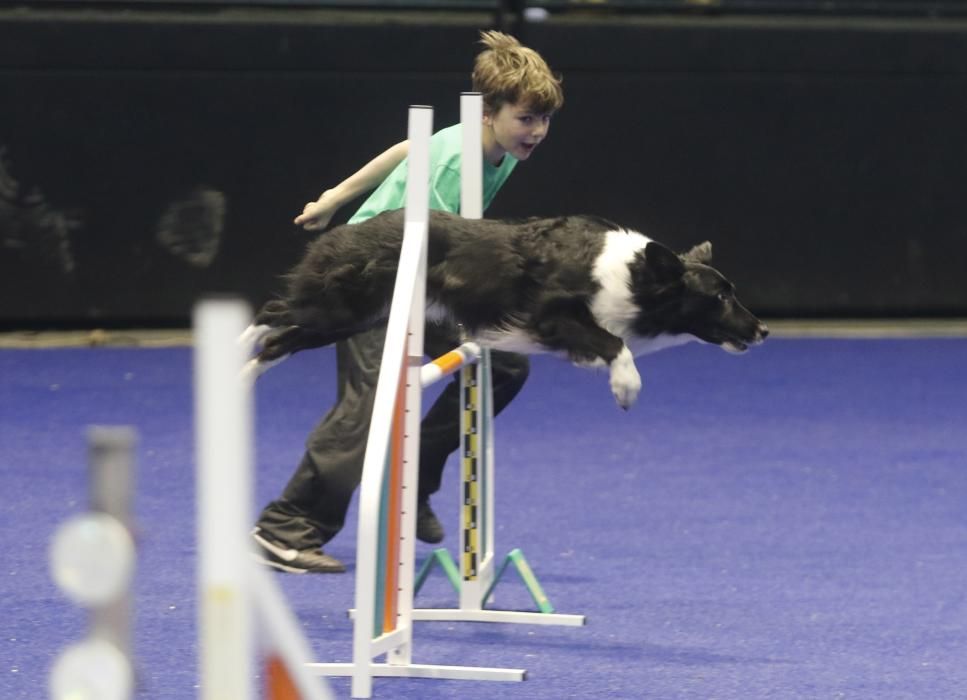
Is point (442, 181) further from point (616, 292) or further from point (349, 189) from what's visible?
point (616, 292)

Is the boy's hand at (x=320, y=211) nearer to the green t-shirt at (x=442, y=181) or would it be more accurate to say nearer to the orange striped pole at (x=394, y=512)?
the green t-shirt at (x=442, y=181)

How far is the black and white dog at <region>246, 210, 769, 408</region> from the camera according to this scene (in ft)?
13.4

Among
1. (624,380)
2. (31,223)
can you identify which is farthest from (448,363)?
(31,223)

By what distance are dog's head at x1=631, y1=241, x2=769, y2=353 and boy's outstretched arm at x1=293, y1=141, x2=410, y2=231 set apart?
3.09ft

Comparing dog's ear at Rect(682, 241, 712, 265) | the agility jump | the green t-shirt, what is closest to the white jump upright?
the agility jump

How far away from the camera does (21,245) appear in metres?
9.98

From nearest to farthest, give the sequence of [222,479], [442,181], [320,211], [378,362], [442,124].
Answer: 1. [222,479]
2. [320,211]
3. [442,181]
4. [378,362]
5. [442,124]

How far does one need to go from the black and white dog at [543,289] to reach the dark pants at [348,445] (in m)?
0.81

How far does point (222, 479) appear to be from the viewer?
1.88 meters

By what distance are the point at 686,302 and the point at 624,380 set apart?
0.34 metres

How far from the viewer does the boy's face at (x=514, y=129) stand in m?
4.66

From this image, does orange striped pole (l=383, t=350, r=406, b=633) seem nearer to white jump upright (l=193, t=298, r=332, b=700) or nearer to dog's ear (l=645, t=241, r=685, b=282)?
dog's ear (l=645, t=241, r=685, b=282)

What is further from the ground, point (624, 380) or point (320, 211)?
point (320, 211)

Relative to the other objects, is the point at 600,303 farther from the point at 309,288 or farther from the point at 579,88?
the point at 579,88
